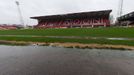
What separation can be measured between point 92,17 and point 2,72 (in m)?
66.1

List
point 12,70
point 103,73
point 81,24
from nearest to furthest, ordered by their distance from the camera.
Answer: point 103,73
point 12,70
point 81,24

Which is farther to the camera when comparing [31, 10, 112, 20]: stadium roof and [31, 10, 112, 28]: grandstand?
[31, 10, 112, 28]: grandstand

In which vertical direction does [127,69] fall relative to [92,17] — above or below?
below

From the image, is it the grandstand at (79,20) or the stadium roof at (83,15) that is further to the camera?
the grandstand at (79,20)

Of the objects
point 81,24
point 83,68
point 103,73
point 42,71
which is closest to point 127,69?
point 103,73

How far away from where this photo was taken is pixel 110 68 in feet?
32.6

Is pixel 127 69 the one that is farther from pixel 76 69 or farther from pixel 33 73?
pixel 33 73

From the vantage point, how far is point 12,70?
9688 mm

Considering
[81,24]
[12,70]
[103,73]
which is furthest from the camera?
[81,24]

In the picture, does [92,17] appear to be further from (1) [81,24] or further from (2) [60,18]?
(2) [60,18]

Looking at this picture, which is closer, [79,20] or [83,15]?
[83,15]

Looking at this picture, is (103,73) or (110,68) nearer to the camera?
(103,73)

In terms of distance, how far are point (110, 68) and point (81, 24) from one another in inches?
2422

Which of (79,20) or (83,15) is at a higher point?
(83,15)
